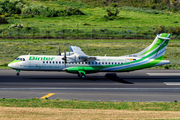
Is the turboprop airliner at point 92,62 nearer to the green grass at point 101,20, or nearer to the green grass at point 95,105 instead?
the green grass at point 95,105

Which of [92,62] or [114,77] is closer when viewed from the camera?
[92,62]

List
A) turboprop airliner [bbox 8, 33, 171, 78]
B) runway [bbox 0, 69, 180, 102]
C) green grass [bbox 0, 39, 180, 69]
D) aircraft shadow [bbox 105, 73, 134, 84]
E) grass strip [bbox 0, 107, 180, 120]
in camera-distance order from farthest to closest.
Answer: green grass [bbox 0, 39, 180, 69], turboprop airliner [bbox 8, 33, 171, 78], aircraft shadow [bbox 105, 73, 134, 84], runway [bbox 0, 69, 180, 102], grass strip [bbox 0, 107, 180, 120]

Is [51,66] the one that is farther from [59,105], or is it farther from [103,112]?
[103,112]

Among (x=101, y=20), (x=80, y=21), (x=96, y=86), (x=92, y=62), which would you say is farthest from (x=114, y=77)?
(x=101, y=20)

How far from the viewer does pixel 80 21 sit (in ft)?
270

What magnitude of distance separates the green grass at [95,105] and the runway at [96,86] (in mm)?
1923

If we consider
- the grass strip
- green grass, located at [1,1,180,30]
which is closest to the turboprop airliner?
the grass strip

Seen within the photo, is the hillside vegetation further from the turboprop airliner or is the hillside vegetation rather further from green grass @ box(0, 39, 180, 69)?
the turboprop airliner

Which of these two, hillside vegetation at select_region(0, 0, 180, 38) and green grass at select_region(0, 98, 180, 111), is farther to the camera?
hillside vegetation at select_region(0, 0, 180, 38)

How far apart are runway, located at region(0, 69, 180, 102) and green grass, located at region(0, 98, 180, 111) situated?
192 cm

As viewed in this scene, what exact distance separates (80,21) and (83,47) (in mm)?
25289

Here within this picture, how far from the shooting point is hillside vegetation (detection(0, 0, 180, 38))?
2800 inches

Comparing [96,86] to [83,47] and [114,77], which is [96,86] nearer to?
[114,77]

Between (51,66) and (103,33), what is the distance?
3992cm
